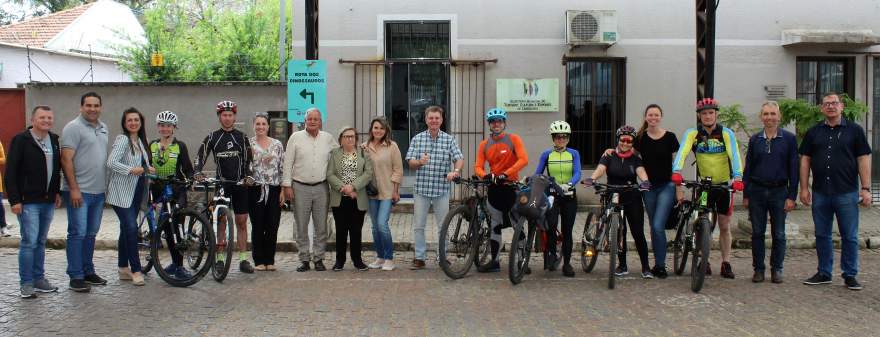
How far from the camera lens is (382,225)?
856 cm

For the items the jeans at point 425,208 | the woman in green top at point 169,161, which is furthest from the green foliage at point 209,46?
the jeans at point 425,208

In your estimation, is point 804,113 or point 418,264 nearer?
point 418,264

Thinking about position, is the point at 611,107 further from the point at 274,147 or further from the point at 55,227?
the point at 55,227

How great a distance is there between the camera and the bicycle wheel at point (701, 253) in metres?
7.20

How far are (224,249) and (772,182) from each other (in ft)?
17.6

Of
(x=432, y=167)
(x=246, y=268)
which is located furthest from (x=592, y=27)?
(x=246, y=268)

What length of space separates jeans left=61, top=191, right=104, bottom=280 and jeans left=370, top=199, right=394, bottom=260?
270cm

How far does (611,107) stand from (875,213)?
4.46 m

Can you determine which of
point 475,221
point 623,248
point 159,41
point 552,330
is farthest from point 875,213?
point 159,41

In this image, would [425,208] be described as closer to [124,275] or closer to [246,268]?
[246,268]

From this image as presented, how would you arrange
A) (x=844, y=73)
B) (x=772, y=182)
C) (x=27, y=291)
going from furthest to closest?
(x=844, y=73) → (x=772, y=182) → (x=27, y=291)

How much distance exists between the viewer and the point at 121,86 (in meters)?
14.6

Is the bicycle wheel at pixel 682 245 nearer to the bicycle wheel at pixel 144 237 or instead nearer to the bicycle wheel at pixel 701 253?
the bicycle wheel at pixel 701 253

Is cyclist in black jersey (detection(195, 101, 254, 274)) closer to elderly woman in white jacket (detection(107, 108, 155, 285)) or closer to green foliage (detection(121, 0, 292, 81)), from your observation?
elderly woman in white jacket (detection(107, 108, 155, 285))
